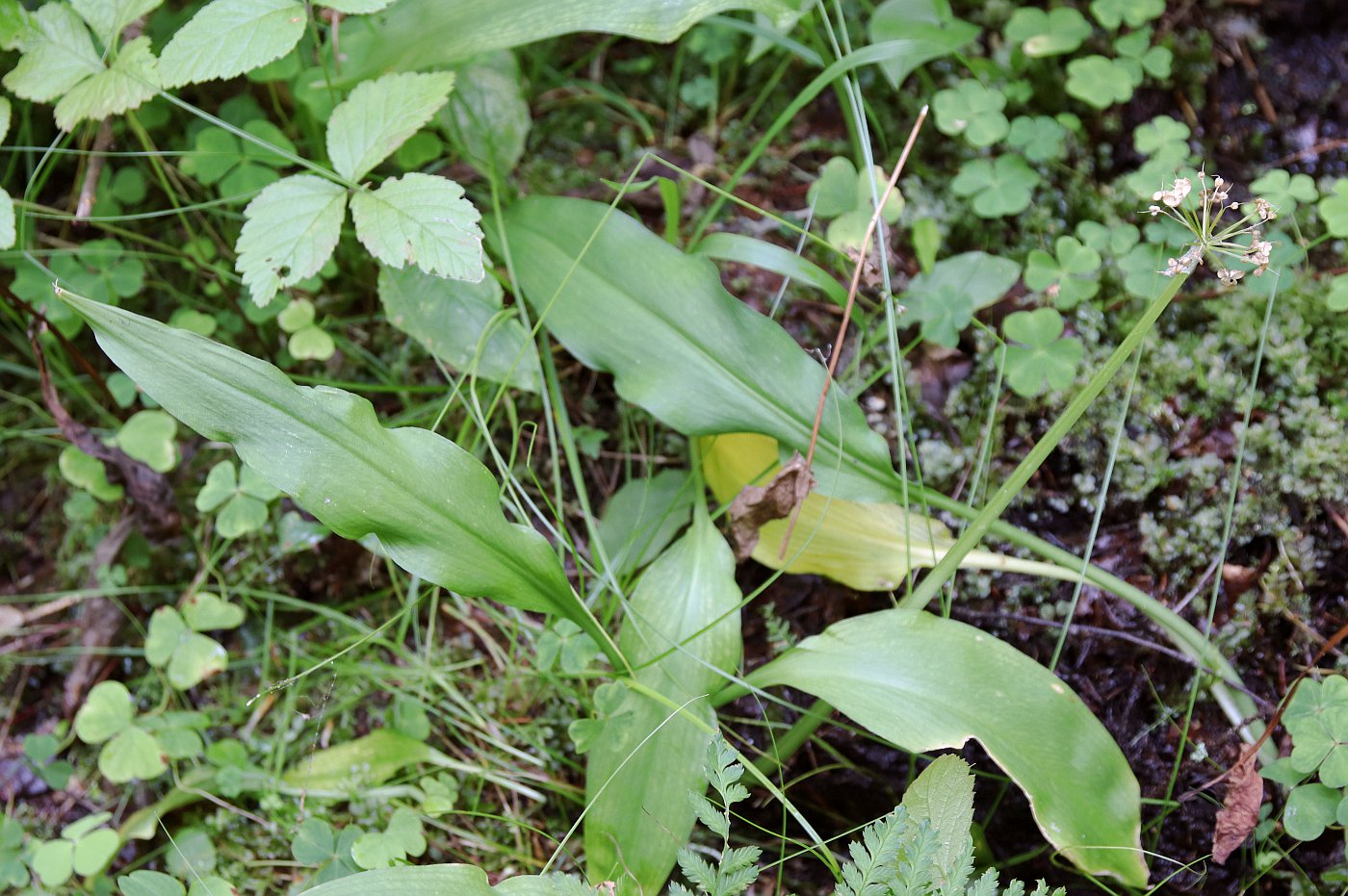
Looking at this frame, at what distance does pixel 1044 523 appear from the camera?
5.04 ft

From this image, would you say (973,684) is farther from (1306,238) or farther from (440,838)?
(1306,238)

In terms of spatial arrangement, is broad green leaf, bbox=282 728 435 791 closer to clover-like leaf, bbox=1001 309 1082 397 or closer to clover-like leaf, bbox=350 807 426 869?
clover-like leaf, bbox=350 807 426 869

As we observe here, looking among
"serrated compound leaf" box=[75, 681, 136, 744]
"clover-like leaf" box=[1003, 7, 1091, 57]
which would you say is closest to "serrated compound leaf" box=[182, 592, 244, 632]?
"serrated compound leaf" box=[75, 681, 136, 744]

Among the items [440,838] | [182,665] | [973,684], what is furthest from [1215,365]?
[182,665]

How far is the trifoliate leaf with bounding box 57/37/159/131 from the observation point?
136cm

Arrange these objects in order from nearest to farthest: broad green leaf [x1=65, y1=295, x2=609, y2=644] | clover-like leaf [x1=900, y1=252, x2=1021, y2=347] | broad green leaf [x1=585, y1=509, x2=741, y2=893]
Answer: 1. broad green leaf [x1=65, y1=295, x2=609, y2=644]
2. broad green leaf [x1=585, y1=509, x2=741, y2=893]
3. clover-like leaf [x1=900, y1=252, x2=1021, y2=347]

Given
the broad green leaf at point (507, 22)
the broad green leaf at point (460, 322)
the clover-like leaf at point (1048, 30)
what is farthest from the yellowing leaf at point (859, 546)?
the clover-like leaf at point (1048, 30)

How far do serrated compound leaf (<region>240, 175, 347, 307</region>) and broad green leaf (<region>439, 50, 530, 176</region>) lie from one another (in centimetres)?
48

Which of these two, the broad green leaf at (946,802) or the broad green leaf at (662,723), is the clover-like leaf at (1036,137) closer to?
the broad green leaf at (662,723)

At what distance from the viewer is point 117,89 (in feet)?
4.51

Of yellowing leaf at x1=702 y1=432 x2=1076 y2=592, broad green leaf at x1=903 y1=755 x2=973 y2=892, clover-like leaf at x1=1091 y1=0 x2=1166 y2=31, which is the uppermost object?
clover-like leaf at x1=1091 y1=0 x2=1166 y2=31

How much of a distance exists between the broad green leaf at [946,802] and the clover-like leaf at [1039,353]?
70 cm

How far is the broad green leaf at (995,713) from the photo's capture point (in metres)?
1.16

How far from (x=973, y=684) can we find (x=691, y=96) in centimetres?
136
